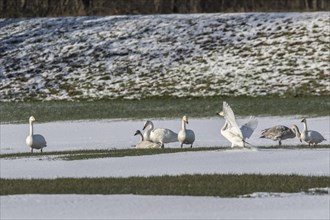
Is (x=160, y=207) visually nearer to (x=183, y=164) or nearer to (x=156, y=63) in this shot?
(x=183, y=164)

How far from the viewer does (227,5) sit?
67625 millimetres

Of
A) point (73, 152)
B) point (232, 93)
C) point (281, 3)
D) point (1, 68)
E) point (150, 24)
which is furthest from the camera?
point (281, 3)

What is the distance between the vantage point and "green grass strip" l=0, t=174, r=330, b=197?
17375 mm

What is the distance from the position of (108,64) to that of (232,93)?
9446mm

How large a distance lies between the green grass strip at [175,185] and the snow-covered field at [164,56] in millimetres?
30405

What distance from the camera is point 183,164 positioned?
898 inches

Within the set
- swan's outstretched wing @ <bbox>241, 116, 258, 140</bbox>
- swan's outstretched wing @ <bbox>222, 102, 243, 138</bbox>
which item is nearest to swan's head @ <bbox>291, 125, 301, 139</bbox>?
swan's outstretched wing @ <bbox>241, 116, 258, 140</bbox>

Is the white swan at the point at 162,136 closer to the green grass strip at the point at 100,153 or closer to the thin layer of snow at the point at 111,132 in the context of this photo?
the green grass strip at the point at 100,153

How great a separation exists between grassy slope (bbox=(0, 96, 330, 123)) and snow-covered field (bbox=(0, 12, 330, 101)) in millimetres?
2053

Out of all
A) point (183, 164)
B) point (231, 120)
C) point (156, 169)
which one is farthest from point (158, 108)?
point (156, 169)

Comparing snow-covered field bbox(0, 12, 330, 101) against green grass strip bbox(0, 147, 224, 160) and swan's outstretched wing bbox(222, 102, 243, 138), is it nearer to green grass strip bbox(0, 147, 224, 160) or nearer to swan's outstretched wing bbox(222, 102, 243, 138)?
green grass strip bbox(0, 147, 224, 160)

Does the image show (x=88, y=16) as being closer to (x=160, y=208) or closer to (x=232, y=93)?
(x=232, y=93)

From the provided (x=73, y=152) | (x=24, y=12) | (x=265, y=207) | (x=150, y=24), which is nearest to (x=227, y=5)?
(x=150, y=24)

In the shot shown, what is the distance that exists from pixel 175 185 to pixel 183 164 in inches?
182
